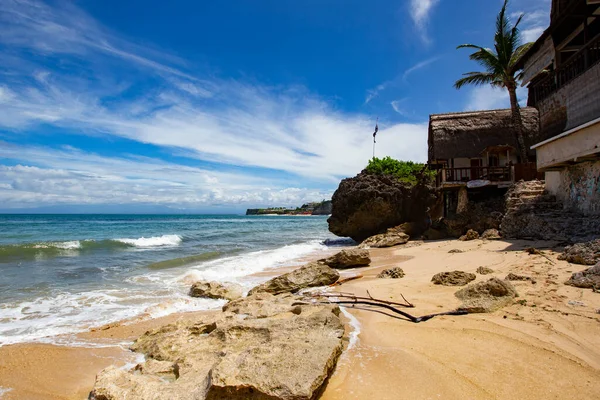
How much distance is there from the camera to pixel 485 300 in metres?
5.47

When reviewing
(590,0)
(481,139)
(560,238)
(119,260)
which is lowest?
(119,260)

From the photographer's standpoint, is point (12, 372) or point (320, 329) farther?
point (12, 372)

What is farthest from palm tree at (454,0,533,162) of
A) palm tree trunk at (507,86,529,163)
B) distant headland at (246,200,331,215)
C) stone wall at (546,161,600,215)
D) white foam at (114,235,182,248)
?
distant headland at (246,200,331,215)

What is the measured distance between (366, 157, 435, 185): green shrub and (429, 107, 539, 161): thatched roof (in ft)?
8.42

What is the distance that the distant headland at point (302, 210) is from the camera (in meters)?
126

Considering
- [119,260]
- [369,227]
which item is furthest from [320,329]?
[369,227]

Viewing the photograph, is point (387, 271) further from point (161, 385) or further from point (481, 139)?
point (481, 139)

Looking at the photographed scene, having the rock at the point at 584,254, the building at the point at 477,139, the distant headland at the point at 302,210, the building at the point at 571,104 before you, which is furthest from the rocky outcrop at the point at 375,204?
the distant headland at the point at 302,210

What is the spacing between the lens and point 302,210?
140625 mm

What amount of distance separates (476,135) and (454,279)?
59.4 feet

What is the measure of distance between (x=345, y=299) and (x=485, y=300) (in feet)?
8.53

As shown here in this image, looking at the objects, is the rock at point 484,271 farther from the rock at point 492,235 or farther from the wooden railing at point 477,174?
the wooden railing at point 477,174

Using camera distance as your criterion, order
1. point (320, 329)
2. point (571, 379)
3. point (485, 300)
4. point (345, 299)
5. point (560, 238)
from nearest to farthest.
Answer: point (571, 379)
point (320, 329)
point (485, 300)
point (345, 299)
point (560, 238)

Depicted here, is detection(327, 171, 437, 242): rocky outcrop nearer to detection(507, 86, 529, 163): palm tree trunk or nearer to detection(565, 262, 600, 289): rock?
detection(507, 86, 529, 163): palm tree trunk
